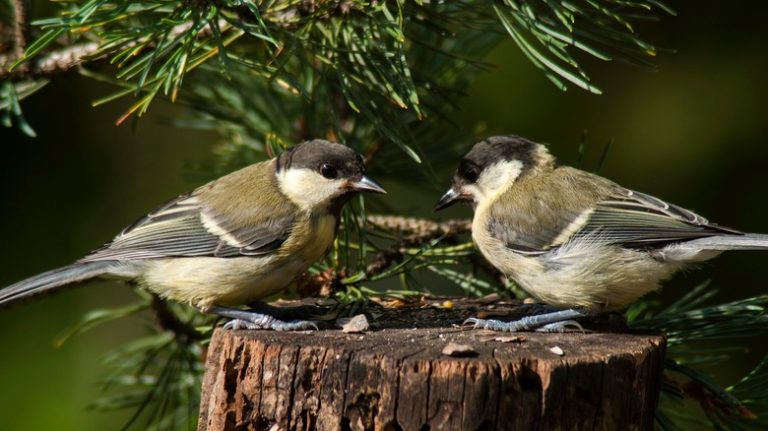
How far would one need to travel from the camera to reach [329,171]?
261 cm

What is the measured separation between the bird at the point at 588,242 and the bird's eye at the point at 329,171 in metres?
0.43

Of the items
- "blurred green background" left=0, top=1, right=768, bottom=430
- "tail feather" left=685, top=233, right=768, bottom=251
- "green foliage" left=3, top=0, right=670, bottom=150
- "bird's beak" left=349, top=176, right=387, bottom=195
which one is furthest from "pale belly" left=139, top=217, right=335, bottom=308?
"tail feather" left=685, top=233, right=768, bottom=251

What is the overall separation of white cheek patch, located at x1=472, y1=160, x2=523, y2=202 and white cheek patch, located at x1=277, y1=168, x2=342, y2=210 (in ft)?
1.41

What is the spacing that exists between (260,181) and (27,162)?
3.57 ft

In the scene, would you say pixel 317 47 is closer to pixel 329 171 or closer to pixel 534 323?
pixel 329 171

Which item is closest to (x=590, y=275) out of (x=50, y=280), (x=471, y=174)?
(x=471, y=174)

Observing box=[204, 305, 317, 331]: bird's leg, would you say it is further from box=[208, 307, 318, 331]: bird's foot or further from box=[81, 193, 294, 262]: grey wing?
box=[81, 193, 294, 262]: grey wing

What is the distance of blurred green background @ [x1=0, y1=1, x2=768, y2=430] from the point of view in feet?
10.5

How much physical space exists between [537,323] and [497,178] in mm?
561

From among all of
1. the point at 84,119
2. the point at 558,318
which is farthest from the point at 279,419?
the point at 84,119

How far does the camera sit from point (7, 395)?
304 cm

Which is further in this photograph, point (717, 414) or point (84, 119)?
point (84, 119)

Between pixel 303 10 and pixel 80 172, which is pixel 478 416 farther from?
pixel 80 172

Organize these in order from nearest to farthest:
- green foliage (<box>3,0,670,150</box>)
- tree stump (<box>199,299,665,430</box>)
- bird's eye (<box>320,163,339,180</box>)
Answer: tree stump (<box>199,299,665,430</box>)
green foliage (<box>3,0,670,150</box>)
bird's eye (<box>320,163,339,180</box>)
